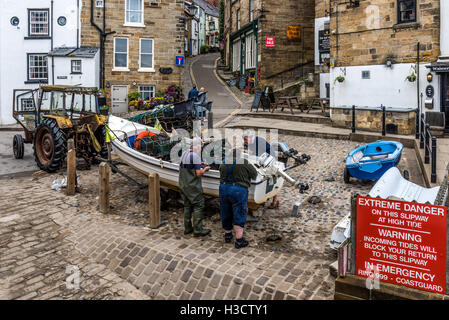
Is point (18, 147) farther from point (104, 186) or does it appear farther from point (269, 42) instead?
point (269, 42)

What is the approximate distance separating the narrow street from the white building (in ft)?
32.1

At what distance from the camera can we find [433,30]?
14.1 m

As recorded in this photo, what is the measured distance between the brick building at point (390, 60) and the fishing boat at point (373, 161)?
5.13m

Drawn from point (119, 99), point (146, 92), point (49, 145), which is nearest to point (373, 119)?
point (49, 145)

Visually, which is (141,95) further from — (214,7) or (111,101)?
(214,7)

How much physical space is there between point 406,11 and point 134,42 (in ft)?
53.6

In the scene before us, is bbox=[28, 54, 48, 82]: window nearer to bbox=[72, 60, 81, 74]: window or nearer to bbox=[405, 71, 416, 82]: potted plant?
bbox=[72, 60, 81, 74]: window

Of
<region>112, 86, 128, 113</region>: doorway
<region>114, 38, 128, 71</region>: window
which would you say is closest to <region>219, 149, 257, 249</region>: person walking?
<region>112, 86, 128, 113</region>: doorway

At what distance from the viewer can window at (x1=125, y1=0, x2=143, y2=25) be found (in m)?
24.4

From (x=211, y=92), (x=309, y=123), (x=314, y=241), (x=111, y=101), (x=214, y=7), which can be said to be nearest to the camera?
(x=314, y=241)

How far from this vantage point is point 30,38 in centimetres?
2428

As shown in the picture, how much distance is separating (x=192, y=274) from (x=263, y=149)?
3279 mm
